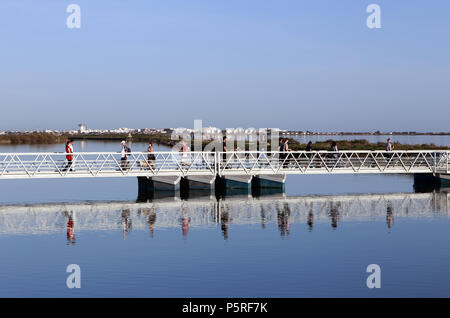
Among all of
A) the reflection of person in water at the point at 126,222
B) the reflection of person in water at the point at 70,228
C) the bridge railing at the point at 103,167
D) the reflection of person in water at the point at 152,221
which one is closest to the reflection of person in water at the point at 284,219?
the reflection of person in water at the point at 152,221

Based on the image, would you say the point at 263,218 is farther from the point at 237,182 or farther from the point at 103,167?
the point at 103,167

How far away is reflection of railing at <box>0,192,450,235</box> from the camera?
2455 centimetres

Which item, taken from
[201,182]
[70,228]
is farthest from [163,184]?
[70,228]

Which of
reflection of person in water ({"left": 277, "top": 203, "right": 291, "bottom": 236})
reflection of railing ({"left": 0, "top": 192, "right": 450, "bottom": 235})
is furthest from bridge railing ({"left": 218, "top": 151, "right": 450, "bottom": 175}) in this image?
reflection of person in water ({"left": 277, "top": 203, "right": 291, "bottom": 236})

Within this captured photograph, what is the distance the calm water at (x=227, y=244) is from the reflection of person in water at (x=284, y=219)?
44 millimetres

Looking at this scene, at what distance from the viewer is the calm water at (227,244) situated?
15.2 meters

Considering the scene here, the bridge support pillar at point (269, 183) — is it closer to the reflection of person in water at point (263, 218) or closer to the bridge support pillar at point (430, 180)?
the reflection of person in water at point (263, 218)

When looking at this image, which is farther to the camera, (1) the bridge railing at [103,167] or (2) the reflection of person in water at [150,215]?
(1) the bridge railing at [103,167]

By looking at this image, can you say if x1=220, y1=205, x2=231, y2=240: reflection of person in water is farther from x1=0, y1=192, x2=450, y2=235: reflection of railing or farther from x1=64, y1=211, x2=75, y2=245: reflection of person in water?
x1=64, y1=211, x2=75, y2=245: reflection of person in water

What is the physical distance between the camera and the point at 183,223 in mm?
24531

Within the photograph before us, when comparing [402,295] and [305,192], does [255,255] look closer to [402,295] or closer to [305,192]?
[402,295]

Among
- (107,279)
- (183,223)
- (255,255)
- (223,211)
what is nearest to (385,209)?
(223,211)

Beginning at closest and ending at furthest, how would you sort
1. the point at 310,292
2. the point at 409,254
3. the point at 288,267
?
the point at 310,292, the point at 288,267, the point at 409,254
